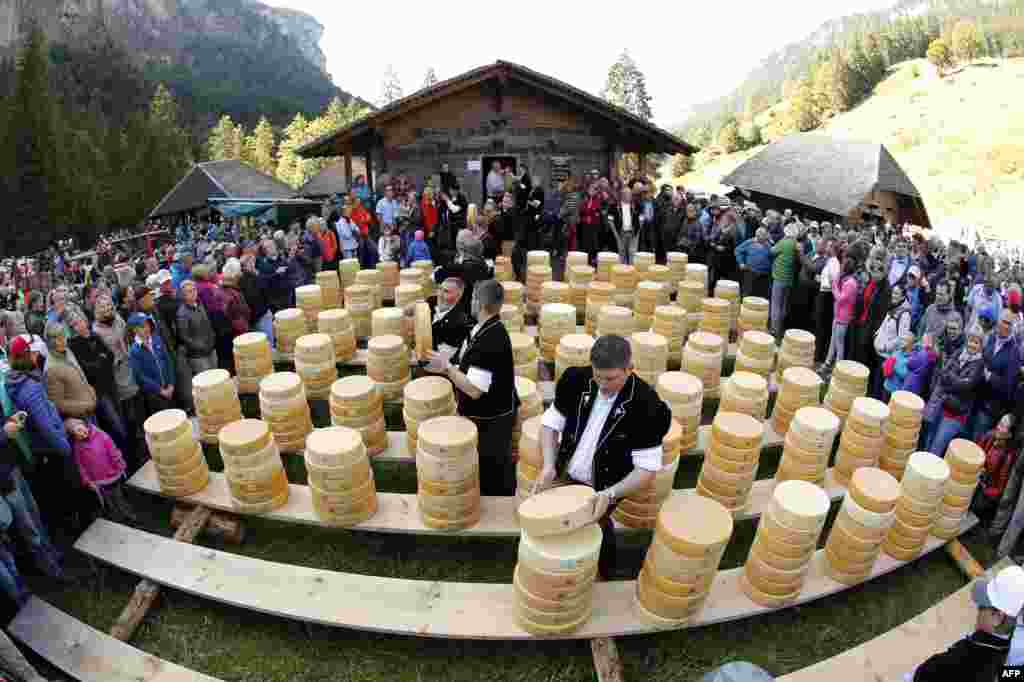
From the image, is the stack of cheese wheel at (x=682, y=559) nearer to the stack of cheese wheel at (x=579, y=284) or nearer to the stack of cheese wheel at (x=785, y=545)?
the stack of cheese wheel at (x=785, y=545)

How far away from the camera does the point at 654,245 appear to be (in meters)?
12.0

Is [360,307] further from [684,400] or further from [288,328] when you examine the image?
[684,400]

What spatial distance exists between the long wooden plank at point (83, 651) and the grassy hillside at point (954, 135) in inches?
1536

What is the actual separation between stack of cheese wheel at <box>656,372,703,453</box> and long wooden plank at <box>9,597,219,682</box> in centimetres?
449

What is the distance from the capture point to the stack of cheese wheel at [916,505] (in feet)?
16.7

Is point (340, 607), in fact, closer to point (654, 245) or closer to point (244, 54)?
point (654, 245)

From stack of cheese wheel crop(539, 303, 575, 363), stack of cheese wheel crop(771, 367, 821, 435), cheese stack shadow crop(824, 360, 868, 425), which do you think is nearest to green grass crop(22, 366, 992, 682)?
stack of cheese wheel crop(771, 367, 821, 435)

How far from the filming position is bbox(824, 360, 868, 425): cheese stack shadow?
675 centimetres

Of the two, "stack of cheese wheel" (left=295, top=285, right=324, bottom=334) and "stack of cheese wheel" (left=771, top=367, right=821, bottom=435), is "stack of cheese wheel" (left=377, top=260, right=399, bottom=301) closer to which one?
"stack of cheese wheel" (left=295, top=285, right=324, bottom=334)

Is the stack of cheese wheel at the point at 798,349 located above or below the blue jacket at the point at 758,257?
below

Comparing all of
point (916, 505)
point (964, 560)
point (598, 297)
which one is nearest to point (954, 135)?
point (598, 297)

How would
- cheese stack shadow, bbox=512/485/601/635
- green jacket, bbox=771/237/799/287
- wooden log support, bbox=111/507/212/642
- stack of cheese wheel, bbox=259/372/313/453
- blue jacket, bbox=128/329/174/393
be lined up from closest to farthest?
cheese stack shadow, bbox=512/485/601/635, wooden log support, bbox=111/507/212/642, stack of cheese wheel, bbox=259/372/313/453, blue jacket, bbox=128/329/174/393, green jacket, bbox=771/237/799/287

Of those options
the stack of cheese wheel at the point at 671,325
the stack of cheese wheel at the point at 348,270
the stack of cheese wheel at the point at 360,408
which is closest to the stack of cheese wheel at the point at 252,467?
the stack of cheese wheel at the point at 360,408

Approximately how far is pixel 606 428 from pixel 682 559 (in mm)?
1076
